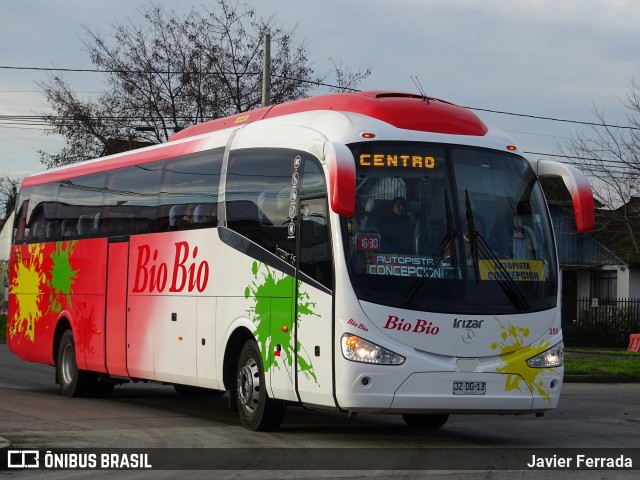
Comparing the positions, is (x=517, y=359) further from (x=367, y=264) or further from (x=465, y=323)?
(x=367, y=264)

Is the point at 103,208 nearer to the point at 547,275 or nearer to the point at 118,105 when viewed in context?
the point at 547,275

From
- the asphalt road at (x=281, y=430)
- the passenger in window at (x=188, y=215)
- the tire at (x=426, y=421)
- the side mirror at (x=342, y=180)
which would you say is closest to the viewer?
the side mirror at (x=342, y=180)

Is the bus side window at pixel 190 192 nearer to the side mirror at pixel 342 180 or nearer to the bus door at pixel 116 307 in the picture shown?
the bus door at pixel 116 307

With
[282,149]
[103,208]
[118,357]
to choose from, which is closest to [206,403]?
[118,357]

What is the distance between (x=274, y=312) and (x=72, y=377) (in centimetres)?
672

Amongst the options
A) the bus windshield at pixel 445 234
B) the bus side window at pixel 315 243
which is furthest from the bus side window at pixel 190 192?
the bus windshield at pixel 445 234

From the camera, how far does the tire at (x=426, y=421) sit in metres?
14.8

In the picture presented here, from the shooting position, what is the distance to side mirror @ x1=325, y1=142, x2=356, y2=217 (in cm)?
1123

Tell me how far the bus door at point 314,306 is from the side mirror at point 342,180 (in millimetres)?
834

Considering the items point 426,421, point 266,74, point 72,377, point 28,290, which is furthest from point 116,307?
point 266,74

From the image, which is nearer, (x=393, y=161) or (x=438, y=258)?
(x=438, y=258)

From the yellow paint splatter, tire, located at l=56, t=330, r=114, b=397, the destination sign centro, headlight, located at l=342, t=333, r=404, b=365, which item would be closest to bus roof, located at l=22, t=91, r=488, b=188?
the destination sign centro

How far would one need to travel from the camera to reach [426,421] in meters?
14.8

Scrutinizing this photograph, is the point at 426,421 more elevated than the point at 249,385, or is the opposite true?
the point at 249,385
